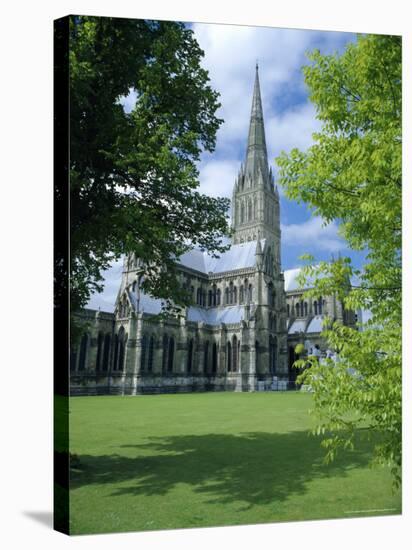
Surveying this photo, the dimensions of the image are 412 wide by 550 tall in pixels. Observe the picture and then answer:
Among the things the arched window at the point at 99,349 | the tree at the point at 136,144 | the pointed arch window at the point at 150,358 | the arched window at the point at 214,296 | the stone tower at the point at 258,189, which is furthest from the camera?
the arched window at the point at 214,296

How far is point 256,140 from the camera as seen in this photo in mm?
11383

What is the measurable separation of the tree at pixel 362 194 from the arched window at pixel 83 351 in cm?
424

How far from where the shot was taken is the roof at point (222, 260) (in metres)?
12.4

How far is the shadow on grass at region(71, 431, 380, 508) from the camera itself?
9.66 meters

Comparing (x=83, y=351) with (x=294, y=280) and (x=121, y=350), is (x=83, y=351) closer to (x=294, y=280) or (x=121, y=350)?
(x=121, y=350)

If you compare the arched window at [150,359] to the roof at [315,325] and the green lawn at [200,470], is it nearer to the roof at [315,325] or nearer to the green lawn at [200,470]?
the green lawn at [200,470]

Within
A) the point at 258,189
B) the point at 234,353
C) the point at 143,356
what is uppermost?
the point at 258,189

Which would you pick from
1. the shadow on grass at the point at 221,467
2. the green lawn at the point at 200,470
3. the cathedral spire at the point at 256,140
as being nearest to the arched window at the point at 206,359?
the green lawn at the point at 200,470

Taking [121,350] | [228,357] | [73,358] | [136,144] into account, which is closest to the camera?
[73,358]

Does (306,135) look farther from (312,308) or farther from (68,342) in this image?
(68,342)

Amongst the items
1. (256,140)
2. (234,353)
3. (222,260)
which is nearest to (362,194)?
(256,140)

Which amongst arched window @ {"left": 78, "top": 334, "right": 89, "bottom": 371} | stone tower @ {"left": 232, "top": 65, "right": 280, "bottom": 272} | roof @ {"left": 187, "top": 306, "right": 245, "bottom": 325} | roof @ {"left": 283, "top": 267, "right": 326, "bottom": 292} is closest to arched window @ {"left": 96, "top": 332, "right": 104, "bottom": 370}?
arched window @ {"left": 78, "top": 334, "right": 89, "bottom": 371}
